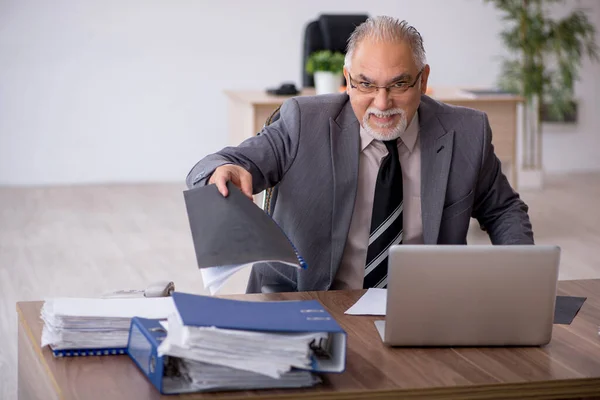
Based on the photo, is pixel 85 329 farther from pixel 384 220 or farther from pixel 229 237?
pixel 384 220

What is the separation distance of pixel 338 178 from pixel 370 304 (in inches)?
19.1

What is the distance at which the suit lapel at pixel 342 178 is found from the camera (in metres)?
2.51

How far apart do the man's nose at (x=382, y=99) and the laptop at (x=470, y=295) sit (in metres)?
0.68

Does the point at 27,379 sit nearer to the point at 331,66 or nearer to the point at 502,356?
the point at 502,356

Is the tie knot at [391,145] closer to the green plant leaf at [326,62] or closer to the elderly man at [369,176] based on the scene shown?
the elderly man at [369,176]

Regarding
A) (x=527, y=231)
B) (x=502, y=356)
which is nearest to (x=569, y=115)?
(x=527, y=231)

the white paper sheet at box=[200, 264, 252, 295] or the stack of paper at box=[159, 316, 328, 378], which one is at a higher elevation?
the white paper sheet at box=[200, 264, 252, 295]

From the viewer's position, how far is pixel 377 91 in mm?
2434

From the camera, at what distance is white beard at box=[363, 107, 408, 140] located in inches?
96.7

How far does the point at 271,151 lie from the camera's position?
2.57 meters

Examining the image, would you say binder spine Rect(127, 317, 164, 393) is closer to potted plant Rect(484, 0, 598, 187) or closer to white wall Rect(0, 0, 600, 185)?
white wall Rect(0, 0, 600, 185)

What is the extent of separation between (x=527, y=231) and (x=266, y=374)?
45.7 inches

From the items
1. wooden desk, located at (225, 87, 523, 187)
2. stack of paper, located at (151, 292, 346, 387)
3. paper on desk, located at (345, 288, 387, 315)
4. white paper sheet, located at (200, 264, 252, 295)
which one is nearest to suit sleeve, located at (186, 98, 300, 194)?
paper on desk, located at (345, 288, 387, 315)

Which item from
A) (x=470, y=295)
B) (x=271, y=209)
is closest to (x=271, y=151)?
(x=271, y=209)
